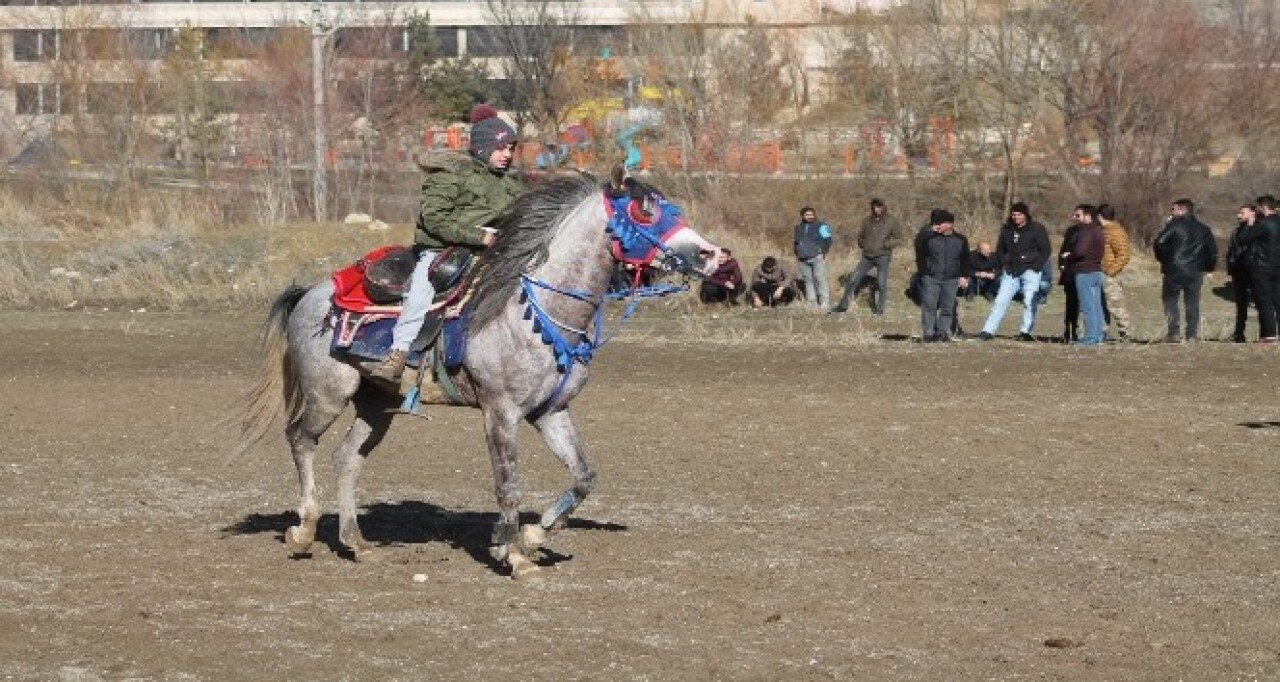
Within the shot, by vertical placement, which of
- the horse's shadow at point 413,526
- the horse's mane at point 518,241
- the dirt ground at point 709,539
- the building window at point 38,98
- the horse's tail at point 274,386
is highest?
the building window at point 38,98

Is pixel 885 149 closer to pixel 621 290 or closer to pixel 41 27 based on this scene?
pixel 41 27

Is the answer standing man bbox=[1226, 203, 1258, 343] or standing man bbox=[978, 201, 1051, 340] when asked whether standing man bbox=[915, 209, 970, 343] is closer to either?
standing man bbox=[978, 201, 1051, 340]

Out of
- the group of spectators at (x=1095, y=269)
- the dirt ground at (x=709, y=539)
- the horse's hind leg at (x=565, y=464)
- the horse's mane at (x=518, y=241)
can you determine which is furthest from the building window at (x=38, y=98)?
the horse's hind leg at (x=565, y=464)

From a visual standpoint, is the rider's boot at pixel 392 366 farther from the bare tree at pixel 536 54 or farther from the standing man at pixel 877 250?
the bare tree at pixel 536 54

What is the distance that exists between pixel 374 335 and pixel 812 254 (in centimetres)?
1820

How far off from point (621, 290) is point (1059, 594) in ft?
9.38

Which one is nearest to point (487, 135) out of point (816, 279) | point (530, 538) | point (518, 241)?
point (518, 241)

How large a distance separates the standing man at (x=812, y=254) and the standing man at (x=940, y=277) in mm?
4522

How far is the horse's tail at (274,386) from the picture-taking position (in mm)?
11992

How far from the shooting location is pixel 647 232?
10.7 meters

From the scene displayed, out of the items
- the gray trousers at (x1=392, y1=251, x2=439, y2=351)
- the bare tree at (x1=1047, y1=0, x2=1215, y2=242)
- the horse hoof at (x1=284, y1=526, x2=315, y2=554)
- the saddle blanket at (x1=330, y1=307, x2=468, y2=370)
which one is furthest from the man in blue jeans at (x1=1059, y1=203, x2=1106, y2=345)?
the bare tree at (x1=1047, y1=0, x2=1215, y2=242)

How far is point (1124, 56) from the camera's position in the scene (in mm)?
41344

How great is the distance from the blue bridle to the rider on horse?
1.72ft

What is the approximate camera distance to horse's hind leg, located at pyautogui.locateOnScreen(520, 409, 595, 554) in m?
10.9
